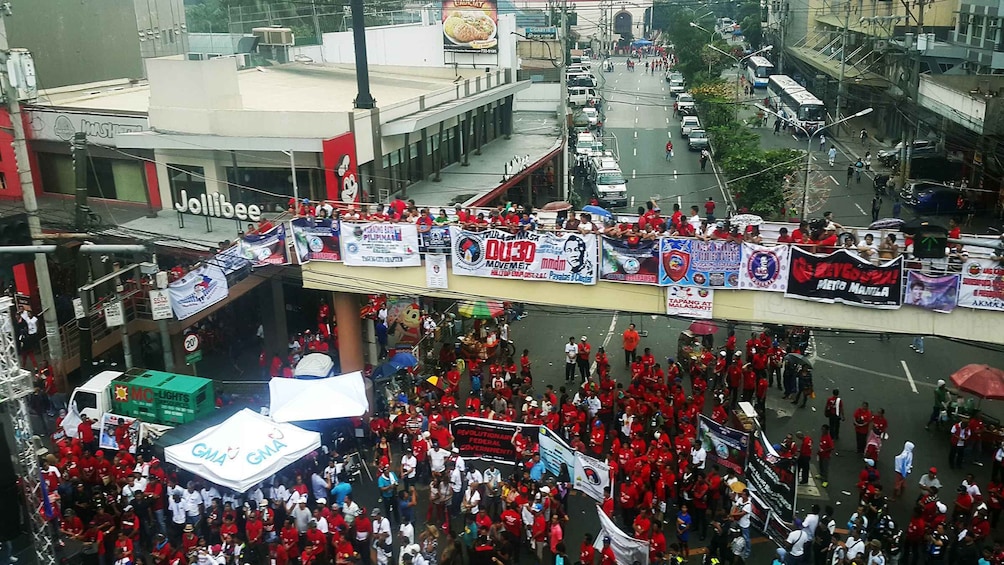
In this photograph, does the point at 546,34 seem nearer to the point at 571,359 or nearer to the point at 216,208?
the point at 216,208

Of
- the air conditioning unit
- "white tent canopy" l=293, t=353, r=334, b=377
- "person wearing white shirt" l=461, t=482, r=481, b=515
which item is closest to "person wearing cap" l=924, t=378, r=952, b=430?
"person wearing white shirt" l=461, t=482, r=481, b=515

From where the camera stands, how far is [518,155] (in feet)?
124

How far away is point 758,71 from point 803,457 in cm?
6960

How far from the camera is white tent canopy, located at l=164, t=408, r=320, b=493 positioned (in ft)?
52.1

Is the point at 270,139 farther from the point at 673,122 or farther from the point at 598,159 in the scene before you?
the point at 673,122

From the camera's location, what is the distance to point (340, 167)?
24641mm

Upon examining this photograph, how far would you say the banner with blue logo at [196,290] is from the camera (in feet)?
66.4

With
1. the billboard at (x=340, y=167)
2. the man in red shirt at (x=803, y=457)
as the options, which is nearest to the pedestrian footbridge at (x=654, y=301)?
the man in red shirt at (x=803, y=457)

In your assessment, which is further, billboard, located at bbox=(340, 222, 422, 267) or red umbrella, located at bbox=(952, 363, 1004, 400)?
billboard, located at bbox=(340, 222, 422, 267)

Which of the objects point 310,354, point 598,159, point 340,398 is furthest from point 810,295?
point 598,159

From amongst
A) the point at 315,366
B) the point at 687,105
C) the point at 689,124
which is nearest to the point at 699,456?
the point at 315,366

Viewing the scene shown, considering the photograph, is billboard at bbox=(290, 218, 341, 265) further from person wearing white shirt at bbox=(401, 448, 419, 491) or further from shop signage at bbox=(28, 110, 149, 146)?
shop signage at bbox=(28, 110, 149, 146)

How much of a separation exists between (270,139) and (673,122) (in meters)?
47.8

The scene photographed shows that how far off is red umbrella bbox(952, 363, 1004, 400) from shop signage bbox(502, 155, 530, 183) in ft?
59.2
